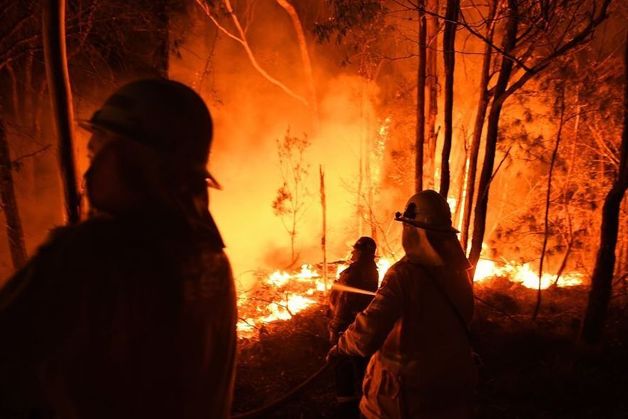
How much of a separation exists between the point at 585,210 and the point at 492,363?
7.56 metres

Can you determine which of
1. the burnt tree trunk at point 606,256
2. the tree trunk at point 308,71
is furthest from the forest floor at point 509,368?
the tree trunk at point 308,71

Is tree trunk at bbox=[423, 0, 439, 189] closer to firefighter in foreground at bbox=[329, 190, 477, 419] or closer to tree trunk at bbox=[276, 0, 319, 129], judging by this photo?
firefighter in foreground at bbox=[329, 190, 477, 419]

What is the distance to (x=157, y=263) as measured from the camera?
1166 millimetres

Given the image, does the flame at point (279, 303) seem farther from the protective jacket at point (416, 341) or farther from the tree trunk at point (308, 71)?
the tree trunk at point (308, 71)

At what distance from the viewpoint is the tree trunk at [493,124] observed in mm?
5992

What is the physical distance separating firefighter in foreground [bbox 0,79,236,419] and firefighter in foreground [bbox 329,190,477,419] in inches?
46.8

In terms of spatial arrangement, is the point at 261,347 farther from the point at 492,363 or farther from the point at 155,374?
the point at 155,374

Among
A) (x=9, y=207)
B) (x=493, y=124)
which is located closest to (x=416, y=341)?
(x=493, y=124)

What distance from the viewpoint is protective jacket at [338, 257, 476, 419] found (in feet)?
7.81

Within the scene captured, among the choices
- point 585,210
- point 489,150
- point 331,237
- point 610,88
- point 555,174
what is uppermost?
point 610,88

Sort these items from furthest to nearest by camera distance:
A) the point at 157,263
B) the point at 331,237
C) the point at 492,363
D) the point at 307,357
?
the point at 331,237
the point at 307,357
the point at 492,363
the point at 157,263

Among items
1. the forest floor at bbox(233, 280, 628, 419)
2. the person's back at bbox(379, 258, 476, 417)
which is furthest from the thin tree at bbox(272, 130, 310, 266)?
the person's back at bbox(379, 258, 476, 417)

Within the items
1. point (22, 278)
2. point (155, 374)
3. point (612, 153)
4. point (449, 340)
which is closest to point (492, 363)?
point (449, 340)

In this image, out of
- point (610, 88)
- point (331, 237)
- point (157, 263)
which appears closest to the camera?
point (157, 263)
